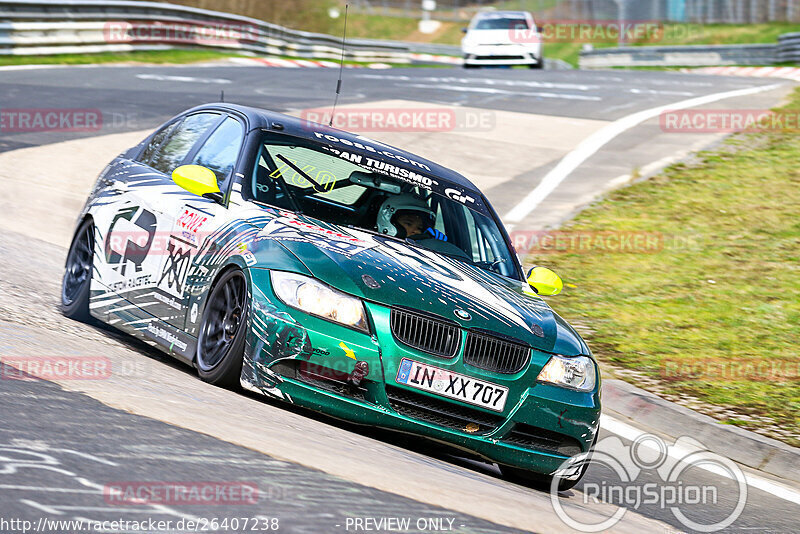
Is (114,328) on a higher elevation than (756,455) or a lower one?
higher

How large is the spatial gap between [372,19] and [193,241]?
66286mm

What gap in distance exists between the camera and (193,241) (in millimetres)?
6324

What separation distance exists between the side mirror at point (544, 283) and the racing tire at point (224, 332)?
195cm

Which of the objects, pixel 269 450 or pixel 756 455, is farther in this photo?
pixel 756 455

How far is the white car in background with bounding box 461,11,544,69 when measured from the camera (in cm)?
3222

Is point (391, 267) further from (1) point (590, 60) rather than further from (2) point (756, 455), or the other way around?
(1) point (590, 60)

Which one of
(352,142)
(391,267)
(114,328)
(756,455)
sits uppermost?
(352,142)

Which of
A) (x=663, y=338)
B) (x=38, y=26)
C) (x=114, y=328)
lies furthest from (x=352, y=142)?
(x=38, y=26)

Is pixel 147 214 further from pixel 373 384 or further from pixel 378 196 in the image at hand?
pixel 373 384
